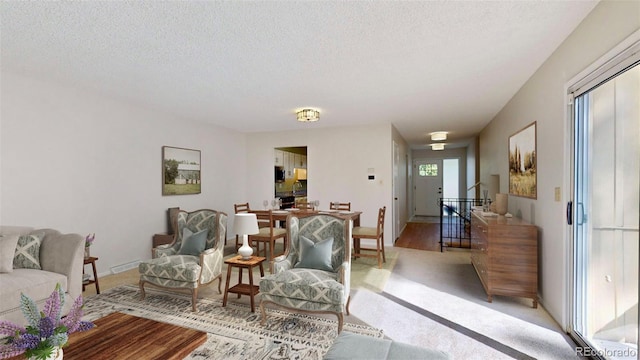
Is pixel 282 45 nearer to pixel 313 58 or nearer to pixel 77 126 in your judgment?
pixel 313 58

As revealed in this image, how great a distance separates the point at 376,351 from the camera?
4.93 feet

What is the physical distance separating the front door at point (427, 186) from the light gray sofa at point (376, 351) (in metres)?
9.76

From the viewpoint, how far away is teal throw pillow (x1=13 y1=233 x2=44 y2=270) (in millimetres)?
2729

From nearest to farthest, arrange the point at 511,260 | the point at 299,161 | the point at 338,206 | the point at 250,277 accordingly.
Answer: the point at 250,277, the point at 511,260, the point at 338,206, the point at 299,161

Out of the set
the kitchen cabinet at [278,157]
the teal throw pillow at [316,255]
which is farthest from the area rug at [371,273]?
the kitchen cabinet at [278,157]

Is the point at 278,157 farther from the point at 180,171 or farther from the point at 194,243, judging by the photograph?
the point at 194,243

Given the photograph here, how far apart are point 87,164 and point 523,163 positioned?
219 inches

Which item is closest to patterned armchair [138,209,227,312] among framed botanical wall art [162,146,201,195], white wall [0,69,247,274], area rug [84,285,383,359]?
area rug [84,285,383,359]

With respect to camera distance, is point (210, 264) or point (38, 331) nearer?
point (38, 331)

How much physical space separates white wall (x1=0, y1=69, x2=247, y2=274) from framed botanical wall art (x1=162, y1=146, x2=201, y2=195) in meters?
0.10

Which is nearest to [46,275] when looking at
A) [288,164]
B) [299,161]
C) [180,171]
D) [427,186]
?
[180,171]

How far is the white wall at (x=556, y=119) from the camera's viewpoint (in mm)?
1904

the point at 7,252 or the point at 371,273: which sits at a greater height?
the point at 7,252

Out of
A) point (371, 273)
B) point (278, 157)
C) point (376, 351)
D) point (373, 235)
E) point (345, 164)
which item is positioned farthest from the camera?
point (278, 157)
